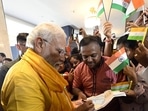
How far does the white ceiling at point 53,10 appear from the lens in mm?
6442

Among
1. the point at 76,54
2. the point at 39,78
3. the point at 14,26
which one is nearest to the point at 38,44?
the point at 39,78

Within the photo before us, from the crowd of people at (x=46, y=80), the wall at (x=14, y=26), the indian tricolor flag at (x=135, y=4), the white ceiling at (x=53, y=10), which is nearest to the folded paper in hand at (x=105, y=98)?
the crowd of people at (x=46, y=80)

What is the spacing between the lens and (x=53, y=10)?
7.25m

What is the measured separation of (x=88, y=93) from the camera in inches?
74.8

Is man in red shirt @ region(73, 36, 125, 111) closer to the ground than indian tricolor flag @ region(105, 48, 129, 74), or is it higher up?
closer to the ground

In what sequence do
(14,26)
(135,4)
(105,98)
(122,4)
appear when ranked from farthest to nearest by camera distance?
1. (14,26)
2. (122,4)
3. (135,4)
4. (105,98)

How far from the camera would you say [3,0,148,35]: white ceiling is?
Answer: 6.44 meters

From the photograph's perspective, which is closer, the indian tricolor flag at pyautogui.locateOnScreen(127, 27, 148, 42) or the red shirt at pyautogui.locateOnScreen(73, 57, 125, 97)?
the indian tricolor flag at pyautogui.locateOnScreen(127, 27, 148, 42)

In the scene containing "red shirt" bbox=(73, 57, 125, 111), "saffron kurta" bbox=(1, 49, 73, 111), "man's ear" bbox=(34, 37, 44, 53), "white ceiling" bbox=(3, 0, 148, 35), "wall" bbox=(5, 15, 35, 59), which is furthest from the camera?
"wall" bbox=(5, 15, 35, 59)

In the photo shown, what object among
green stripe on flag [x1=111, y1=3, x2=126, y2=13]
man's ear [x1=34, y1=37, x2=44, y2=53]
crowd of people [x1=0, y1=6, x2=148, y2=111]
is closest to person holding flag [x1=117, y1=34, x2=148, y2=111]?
crowd of people [x1=0, y1=6, x2=148, y2=111]

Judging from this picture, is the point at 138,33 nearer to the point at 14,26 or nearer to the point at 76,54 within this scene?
the point at 76,54

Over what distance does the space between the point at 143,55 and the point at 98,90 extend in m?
0.56

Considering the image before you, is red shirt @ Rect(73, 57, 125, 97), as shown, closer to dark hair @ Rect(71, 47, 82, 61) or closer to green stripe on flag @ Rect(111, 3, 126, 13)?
green stripe on flag @ Rect(111, 3, 126, 13)

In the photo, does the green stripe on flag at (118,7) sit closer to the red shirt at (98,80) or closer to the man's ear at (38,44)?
the red shirt at (98,80)
